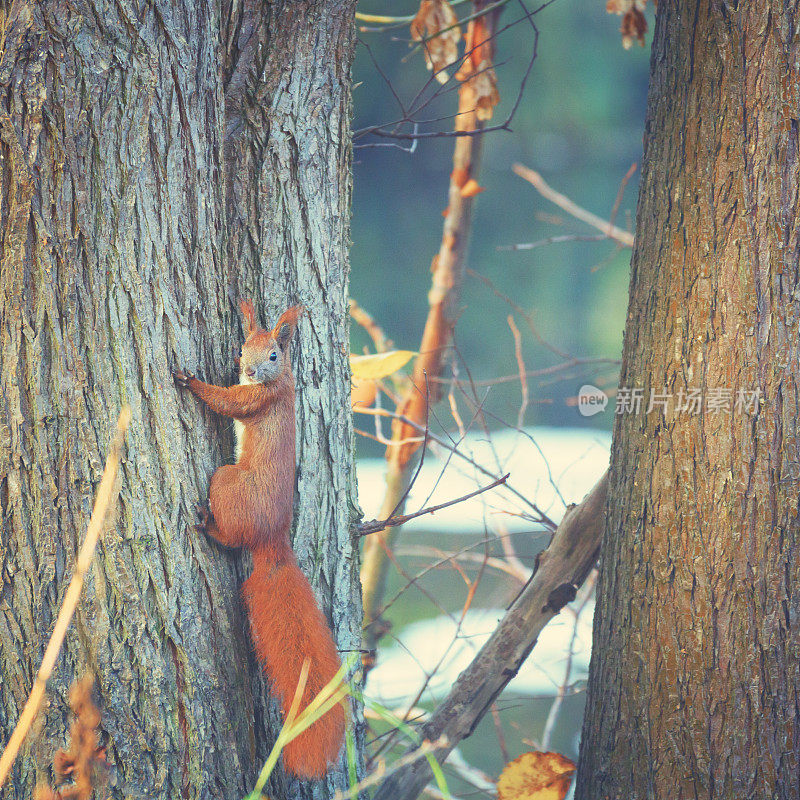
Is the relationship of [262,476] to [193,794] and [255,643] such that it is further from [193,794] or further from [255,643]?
[193,794]

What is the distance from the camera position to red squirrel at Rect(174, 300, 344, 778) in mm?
1147

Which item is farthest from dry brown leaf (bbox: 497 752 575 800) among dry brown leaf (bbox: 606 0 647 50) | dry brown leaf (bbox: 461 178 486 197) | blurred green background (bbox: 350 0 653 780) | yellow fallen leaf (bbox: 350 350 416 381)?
blurred green background (bbox: 350 0 653 780)

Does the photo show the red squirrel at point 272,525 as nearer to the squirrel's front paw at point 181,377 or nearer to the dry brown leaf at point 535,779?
the squirrel's front paw at point 181,377

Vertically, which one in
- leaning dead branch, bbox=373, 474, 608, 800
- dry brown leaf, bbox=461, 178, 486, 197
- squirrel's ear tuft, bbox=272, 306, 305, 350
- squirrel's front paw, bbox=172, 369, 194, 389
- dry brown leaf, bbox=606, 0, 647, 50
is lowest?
leaning dead branch, bbox=373, 474, 608, 800

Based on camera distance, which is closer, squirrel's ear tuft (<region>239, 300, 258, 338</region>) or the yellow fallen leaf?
squirrel's ear tuft (<region>239, 300, 258, 338</region>)

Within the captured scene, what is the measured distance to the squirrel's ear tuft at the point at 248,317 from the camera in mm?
1227

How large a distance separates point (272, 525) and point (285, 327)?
0.33 metres

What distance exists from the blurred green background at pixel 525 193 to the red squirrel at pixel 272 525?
3.19 m

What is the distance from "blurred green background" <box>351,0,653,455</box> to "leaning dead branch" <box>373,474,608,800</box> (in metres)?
2.86

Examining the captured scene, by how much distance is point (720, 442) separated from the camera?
48.9 inches

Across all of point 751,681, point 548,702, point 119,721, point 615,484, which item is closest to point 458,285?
point 615,484

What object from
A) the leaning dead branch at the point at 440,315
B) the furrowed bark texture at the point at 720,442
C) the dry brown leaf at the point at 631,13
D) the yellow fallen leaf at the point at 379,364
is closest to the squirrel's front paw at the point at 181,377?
the yellow fallen leaf at the point at 379,364

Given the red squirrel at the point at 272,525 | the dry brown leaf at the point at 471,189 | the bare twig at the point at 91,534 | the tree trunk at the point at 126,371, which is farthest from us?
the dry brown leaf at the point at 471,189

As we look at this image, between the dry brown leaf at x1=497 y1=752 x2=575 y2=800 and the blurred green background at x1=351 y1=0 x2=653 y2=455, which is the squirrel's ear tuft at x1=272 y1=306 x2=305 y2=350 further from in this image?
the blurred green background at x1=351 y1=0 x2=653 y2=455
